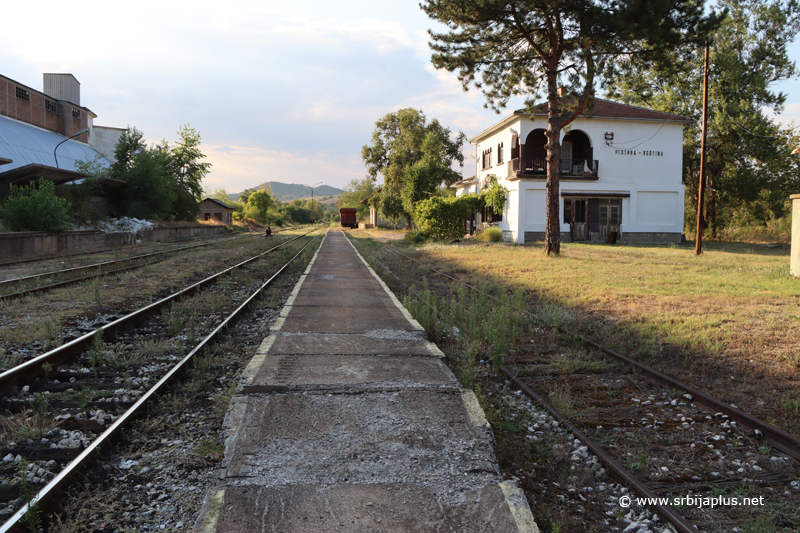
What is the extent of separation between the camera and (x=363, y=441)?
3.35 m

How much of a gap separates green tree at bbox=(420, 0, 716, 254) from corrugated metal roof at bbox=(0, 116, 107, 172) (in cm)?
2597

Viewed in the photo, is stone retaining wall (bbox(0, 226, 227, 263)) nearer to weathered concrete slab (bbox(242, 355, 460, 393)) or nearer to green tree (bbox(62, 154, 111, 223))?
green tree (bbox(62, 154, 111, 223))

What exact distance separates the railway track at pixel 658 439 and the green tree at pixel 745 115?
101ft

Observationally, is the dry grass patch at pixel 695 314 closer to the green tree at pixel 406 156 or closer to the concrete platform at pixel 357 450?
the concrete platform at pixel 357 450

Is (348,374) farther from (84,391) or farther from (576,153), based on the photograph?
(576,153)

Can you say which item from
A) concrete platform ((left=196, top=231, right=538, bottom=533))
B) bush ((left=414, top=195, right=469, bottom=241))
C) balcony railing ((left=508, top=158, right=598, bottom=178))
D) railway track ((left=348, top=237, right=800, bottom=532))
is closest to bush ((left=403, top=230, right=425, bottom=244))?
bush ((left=414, top=195, right=469, bottom=241))

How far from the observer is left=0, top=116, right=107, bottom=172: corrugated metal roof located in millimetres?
30469

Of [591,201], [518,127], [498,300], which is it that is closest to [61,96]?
[518,127]

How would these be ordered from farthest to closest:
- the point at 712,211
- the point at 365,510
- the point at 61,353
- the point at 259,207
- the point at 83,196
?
1. the point at 259,207
2. the point at 712,211
3. the point at 83,196
4. the point at 61,353
5. the point at 365,510

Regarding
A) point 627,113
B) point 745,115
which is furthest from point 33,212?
point 745,115

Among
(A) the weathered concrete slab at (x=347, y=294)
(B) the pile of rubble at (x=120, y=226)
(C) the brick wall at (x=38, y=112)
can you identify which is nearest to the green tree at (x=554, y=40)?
(A) the weathered concrete slab at (x=347, y=294)

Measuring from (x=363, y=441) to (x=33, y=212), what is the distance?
849 inches

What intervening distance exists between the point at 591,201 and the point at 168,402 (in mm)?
28702

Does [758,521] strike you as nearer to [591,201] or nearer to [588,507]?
[588,507]
